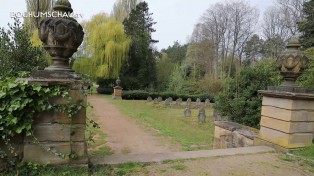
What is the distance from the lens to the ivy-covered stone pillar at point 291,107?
4656 millimetres

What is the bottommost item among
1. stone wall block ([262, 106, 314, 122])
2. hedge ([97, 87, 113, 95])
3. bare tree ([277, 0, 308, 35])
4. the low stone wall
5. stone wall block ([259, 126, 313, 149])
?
hedge ([97, 87, 113, 95])

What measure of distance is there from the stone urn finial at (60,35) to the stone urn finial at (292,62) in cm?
367

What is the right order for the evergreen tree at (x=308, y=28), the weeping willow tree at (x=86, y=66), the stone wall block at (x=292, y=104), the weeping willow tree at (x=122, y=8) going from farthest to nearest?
the weeping willow tree at (x=122, y=8) → the weeping willow tree at (x=86, y=66) → the evergreen tree at (x=308, y=28) → the stone wall block at (x=292, y=104)

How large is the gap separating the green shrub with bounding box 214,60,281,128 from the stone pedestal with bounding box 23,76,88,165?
6.89m

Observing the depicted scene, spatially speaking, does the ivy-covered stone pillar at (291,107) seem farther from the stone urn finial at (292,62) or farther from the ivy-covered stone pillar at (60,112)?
the ivy-covered stone pillar at (60,112)

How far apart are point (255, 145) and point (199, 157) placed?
193 centimetres

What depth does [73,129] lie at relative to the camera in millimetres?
3242

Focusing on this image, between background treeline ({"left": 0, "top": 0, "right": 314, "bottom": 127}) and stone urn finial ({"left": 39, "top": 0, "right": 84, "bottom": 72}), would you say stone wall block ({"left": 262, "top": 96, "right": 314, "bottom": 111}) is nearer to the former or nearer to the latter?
stone urn finial ({"left": 39, "top": 0, "right": 84, "bottom": 72})

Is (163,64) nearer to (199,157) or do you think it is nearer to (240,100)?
(240,100)

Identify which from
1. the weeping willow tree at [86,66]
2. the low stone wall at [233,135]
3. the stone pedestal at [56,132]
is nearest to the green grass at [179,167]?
the stone pedestal at [56,132]

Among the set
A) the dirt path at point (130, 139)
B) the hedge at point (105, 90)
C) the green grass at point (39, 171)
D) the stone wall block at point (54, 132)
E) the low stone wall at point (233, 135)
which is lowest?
the dirt path at point (130, 139)

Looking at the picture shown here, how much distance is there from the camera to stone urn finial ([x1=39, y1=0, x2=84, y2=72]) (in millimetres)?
3158

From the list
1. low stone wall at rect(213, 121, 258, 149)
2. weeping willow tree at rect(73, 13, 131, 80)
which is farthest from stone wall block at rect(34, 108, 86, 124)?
weeping willow tree at rect(73, 13, 131, 80)

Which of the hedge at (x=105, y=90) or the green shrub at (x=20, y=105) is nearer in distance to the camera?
the green shrub at (x=20, y=105)
